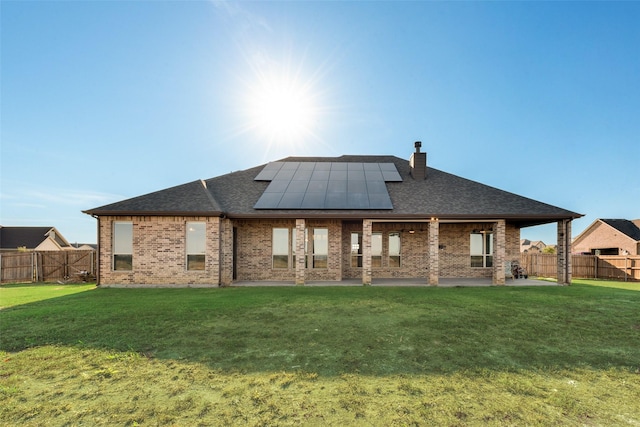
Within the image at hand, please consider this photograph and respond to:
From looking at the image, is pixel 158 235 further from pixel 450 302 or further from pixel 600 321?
pixel 600 321

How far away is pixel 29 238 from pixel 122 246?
3388cm

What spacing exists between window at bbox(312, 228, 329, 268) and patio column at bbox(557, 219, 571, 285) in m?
10.3

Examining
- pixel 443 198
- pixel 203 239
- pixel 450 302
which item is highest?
pixel 443 198

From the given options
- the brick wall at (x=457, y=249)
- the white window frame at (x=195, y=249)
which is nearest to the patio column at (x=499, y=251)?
the brick wall at (x=457, y=249)

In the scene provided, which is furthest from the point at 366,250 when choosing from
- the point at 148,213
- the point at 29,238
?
the point at 29,238

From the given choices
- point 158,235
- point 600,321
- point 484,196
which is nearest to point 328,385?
point 600,321

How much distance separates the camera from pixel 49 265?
15.9 meters

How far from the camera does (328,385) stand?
3855 mm

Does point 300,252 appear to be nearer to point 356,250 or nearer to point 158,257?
point 356,250

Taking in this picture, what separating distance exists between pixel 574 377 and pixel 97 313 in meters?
9.82

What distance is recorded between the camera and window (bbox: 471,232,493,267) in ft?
49.6

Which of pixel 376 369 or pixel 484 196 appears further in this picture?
pixel 484 196

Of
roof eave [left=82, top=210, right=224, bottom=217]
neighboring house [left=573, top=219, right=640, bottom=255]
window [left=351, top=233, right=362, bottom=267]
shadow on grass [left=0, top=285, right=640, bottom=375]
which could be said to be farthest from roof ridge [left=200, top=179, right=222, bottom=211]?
neighboring house [left=573, top=219, right=640, bottom=255]

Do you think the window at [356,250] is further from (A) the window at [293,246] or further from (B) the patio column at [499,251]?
(B) the patio column at [499,251]
